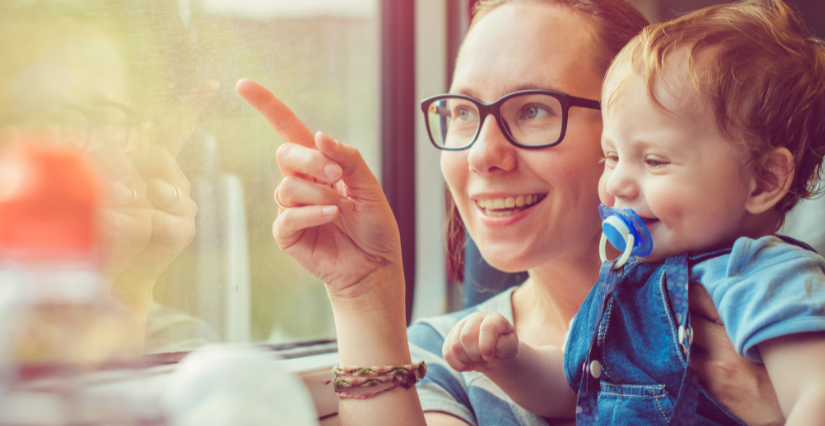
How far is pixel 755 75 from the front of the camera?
85 cm

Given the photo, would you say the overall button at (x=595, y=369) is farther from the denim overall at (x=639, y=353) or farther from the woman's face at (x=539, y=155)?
the woman's face at (x=539, y=155)

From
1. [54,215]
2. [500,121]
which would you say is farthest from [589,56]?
[54,215]

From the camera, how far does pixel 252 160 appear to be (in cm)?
128

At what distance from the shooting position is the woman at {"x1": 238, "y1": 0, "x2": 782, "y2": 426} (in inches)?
36.0

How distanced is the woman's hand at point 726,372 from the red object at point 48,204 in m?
0.83

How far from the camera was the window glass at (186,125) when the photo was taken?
777 millimetres

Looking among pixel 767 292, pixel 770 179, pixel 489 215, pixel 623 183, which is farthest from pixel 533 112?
pixel 767 292

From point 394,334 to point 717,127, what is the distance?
614 mm

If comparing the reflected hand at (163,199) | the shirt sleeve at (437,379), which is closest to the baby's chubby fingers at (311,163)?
the reflected hand at (163,199)

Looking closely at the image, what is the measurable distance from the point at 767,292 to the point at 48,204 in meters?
0.86

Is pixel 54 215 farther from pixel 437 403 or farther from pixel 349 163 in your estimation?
pixel 437 403

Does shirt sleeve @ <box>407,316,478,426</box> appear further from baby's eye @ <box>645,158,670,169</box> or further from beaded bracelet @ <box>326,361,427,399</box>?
baby's eye @ <box>645,158,670,169</box>

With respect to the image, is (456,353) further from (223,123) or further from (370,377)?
(223,123)

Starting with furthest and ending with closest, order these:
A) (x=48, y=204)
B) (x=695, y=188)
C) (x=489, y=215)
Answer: (x=489, y=215), (x=695, y=188), (x=48, y=204)
